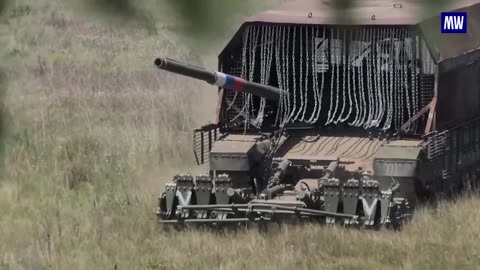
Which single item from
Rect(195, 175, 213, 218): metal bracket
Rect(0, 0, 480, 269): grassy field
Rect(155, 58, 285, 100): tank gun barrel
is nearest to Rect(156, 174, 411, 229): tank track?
Rect(195, 175, 213, 218): metal bracket

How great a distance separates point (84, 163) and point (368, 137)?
12.8 feet

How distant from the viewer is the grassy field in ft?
14.1

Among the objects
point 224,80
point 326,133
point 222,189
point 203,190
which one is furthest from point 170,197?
point 326,133

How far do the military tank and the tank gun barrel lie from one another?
0.02 metres

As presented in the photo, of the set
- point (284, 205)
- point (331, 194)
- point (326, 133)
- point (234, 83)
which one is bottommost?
point (284, 205)

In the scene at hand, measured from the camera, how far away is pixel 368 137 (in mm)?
11211

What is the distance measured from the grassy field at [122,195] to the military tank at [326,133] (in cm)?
27

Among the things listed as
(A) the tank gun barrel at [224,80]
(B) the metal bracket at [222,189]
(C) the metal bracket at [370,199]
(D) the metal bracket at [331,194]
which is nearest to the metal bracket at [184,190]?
(B) the metal bracket at [222,189]

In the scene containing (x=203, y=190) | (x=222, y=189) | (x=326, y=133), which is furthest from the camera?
(x=326, y=133)

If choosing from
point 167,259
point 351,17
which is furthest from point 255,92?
point 351,17

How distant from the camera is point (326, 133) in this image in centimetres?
1156

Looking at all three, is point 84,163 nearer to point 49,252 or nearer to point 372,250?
point 49,252

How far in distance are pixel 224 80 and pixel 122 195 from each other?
212 cm

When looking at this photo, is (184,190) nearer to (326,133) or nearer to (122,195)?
(122,195)
